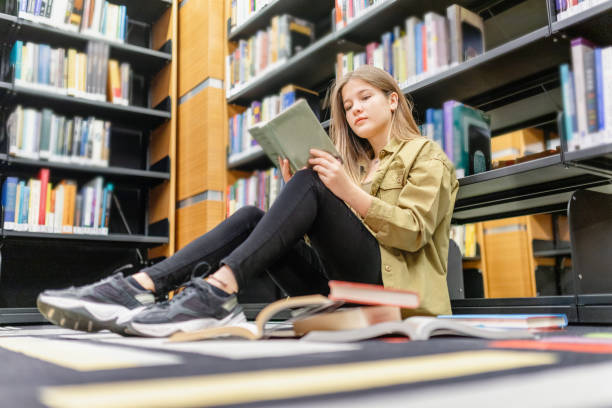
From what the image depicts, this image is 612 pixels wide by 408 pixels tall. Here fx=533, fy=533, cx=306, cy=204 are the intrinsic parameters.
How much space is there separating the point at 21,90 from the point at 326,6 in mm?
1529

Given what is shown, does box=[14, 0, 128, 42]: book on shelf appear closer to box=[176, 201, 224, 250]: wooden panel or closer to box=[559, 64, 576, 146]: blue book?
box=[176, 201, 224, 250]: wooden panel

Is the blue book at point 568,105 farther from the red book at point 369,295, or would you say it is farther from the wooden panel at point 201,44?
the wooden panel at point 201,44

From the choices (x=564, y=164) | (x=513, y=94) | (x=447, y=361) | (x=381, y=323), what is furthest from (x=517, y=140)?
(x=447, y=361)

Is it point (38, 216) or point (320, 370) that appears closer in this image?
point (320, 370)

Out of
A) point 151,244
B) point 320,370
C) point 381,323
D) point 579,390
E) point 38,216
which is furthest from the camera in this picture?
point 151,244

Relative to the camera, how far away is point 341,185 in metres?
1.19

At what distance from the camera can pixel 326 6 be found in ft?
8.41

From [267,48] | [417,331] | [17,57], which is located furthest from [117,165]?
[417,331]

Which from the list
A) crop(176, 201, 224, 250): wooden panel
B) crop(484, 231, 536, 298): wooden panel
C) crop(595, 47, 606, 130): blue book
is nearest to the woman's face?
crop(595, 47, 606, 130): blue book

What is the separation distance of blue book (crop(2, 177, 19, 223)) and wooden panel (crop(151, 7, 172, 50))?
1.23 m

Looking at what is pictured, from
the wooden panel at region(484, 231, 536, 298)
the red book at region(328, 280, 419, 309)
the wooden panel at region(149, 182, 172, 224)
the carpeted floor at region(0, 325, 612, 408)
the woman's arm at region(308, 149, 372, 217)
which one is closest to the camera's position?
the carpeted floor at region(0, 325, 612, 408)

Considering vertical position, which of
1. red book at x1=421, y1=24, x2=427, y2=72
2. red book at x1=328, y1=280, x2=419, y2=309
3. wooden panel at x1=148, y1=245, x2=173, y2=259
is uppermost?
red book at x1=421, y1=24, x2=427, y2=72

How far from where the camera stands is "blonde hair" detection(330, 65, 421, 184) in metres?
1.52

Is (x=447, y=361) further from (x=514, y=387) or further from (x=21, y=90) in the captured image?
(x=21, y=90)
